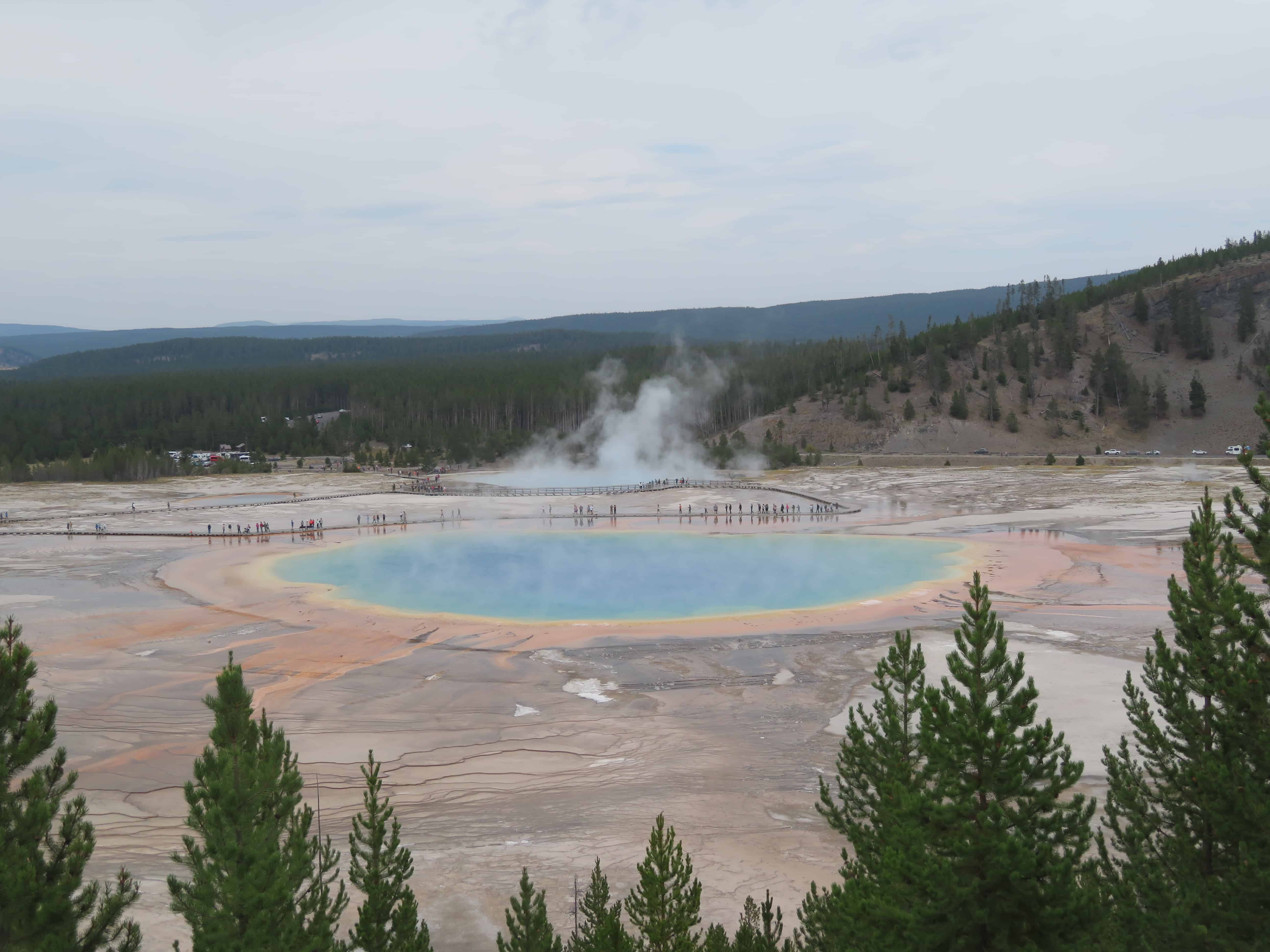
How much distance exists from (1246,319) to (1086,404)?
1997 cm

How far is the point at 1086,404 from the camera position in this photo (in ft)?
288

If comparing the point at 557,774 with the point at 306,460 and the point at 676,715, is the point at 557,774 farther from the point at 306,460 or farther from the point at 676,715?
the point at 306,460

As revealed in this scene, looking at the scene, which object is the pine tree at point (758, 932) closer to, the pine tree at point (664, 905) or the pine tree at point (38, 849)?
the pine tree at point (664, 905)

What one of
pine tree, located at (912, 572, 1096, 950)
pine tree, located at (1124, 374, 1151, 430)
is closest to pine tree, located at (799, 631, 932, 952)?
pine tree, located at (912, 572, 1096, 950)

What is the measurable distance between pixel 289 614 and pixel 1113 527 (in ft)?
114

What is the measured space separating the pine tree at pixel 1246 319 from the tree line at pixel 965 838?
100 m

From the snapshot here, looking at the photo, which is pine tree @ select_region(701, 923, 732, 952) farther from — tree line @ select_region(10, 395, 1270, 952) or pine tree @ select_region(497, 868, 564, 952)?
pine tree @ select_region(497, 868, 564, 952)

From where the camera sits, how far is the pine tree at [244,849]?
7.21 metres

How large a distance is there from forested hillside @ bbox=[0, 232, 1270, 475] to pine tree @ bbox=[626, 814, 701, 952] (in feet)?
252

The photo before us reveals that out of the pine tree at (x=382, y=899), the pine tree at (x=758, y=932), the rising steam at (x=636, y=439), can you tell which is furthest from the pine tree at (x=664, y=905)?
the rising steam at (x=636, y=439)

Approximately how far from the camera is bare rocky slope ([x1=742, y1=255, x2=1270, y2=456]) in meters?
81.8

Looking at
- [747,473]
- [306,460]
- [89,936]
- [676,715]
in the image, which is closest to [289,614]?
[676,715]

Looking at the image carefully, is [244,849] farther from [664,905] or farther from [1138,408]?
[1138,408]

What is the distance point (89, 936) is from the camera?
7.54 metres
